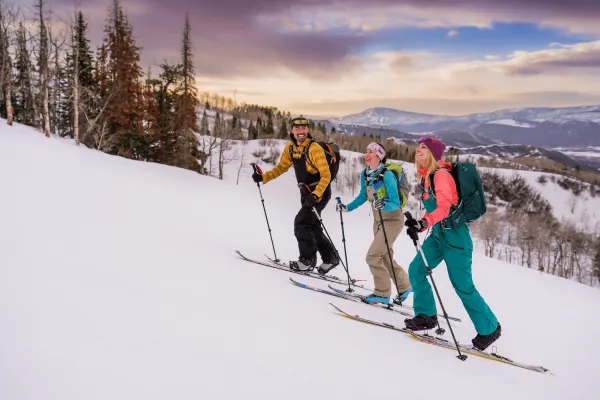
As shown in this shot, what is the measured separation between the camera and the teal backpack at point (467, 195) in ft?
13.5

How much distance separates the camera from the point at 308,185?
21.8 ft

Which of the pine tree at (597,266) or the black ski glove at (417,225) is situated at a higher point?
the black ski glove at (417,225)

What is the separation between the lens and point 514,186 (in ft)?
417

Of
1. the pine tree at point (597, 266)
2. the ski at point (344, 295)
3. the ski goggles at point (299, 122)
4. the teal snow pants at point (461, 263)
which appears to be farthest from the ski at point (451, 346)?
the pine tree at point (597, 266)

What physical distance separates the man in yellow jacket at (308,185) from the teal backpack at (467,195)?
2.47 metres

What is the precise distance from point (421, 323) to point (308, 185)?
3.11 meters

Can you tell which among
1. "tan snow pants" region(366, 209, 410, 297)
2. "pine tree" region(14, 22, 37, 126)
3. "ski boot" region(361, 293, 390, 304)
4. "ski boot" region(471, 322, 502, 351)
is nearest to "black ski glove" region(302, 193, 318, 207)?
"tan snow pants" region(366, 209, 410, 297)

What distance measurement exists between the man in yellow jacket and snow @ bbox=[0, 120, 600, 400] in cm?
95

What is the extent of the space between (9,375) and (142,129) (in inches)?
1432

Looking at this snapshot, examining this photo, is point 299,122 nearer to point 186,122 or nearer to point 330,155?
point 330,155

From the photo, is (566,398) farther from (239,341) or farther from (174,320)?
(174,320)

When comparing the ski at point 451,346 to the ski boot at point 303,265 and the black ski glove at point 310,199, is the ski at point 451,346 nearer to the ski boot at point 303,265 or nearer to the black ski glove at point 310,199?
the black ski glove at point 310,199

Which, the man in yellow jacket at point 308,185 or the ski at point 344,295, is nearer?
the ski at point 344,295

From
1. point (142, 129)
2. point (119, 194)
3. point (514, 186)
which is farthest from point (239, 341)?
point (514, 186)
